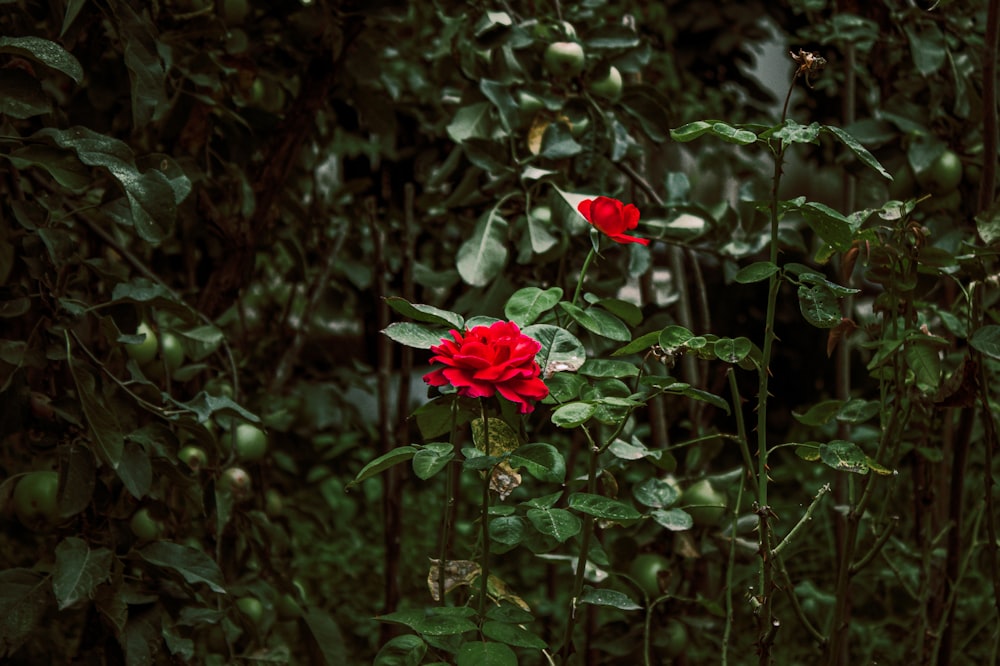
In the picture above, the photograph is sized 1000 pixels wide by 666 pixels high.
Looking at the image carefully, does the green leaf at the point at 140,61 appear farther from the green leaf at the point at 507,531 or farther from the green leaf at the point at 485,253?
the green leaf at the point at 507,531

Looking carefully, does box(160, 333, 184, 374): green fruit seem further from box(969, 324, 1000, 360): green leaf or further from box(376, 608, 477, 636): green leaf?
box(969, 324, 1000, 360): green leaf

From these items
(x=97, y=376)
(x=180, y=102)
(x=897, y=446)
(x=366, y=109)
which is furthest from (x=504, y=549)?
(x=366, y=109)

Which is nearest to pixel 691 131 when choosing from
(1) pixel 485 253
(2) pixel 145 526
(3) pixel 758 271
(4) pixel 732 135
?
(4) pixel 732 135

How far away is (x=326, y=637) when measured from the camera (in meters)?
1.31

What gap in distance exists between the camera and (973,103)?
128cm

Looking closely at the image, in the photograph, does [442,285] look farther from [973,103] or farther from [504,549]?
[973,103]

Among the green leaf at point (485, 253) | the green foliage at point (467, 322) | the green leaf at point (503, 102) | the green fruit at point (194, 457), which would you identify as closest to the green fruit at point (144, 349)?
the green foliage at point (467, 322)

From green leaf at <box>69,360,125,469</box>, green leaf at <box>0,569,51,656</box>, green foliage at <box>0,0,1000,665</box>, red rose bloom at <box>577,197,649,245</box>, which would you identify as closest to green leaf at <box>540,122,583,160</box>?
green foliage at <box>0,0,1000,665</box>

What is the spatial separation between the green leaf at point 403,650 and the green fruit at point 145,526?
485 millimetres

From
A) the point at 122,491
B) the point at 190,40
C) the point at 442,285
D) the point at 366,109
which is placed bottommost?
the point at 122,491

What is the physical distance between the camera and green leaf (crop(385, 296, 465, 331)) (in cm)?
80

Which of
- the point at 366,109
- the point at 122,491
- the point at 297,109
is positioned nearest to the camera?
the point at 122,491

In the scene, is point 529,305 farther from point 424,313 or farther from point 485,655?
point 485,655

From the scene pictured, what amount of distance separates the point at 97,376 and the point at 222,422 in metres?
0.19
